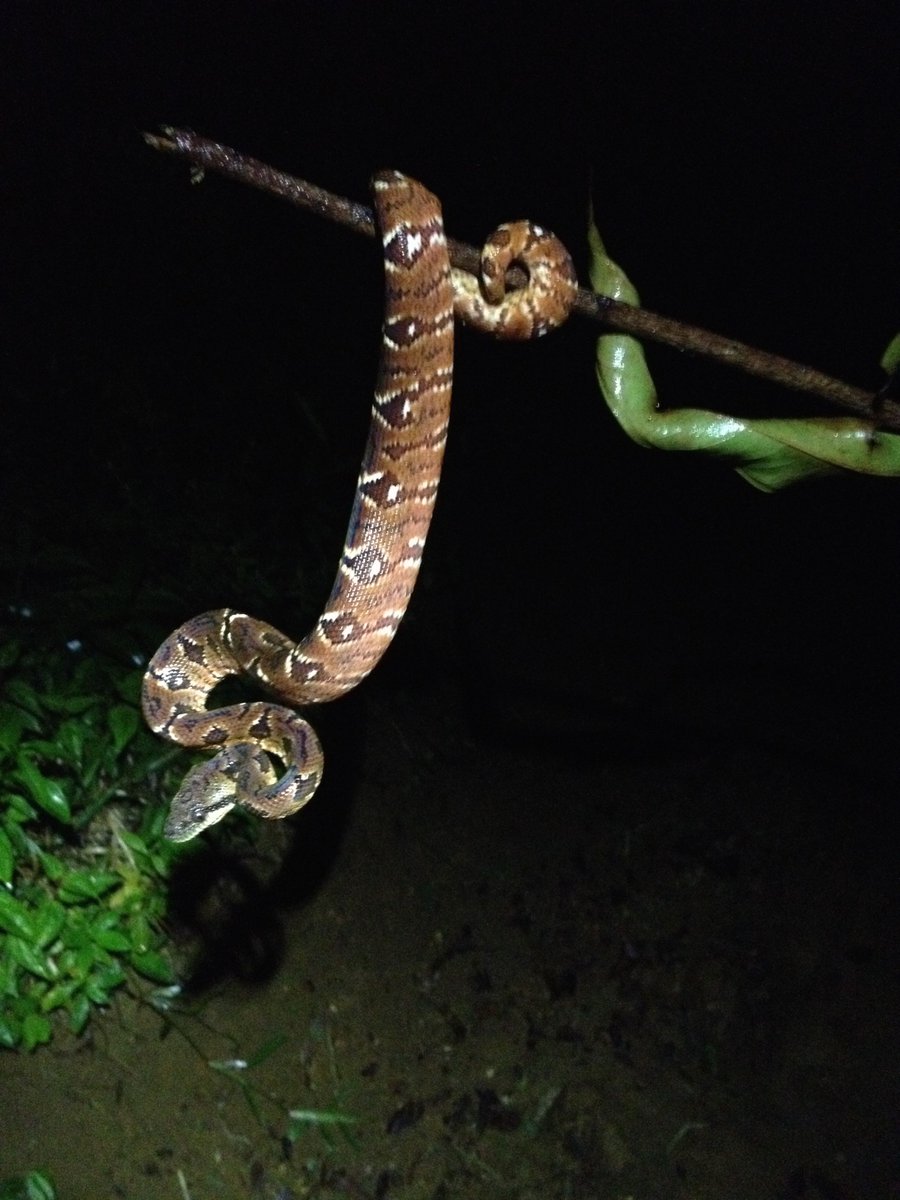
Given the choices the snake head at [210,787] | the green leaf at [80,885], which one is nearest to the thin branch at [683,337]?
the snake head at [210,787]

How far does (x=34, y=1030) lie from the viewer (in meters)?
3.36

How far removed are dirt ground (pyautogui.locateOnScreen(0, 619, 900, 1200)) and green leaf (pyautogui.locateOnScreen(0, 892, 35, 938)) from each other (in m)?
0.44

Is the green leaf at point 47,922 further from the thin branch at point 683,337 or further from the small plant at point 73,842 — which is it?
the thin branch at point 683,337

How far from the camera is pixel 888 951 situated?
4207mm

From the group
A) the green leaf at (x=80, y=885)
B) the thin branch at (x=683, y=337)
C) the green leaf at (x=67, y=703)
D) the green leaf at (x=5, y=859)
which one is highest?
the thin branch at (x=683, y=337)

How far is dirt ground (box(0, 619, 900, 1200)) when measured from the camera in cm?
358

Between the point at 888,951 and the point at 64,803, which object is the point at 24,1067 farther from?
the point at 888,951

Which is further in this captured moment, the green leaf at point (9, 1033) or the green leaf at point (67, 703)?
the green leaf at point (67, 703)

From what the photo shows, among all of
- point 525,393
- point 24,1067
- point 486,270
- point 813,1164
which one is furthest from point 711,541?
point 24,1067

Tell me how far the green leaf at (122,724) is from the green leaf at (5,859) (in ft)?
1.55

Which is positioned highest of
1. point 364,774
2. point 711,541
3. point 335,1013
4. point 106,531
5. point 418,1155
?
point 711,541

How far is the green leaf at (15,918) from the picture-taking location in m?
3.34

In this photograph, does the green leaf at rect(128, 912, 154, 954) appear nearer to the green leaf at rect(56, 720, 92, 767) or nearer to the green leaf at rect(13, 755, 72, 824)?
the green leaf at rect(13, 755, 72, 824)

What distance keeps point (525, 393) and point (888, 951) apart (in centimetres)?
276
